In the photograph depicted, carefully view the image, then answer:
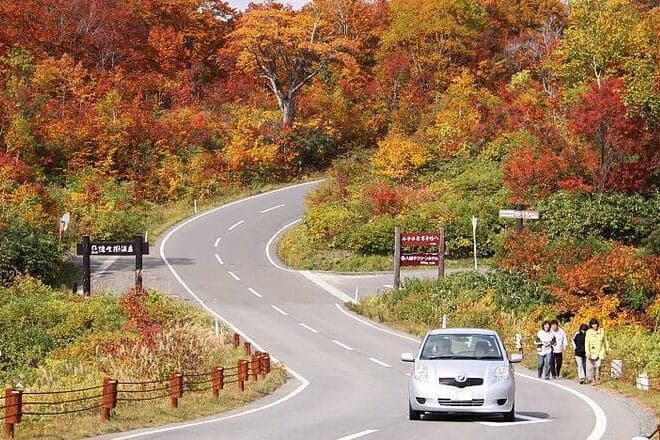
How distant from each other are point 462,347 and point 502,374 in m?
1.40

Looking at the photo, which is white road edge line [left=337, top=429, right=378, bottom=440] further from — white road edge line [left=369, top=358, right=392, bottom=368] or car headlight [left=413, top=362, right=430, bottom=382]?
white road edge line [left=369, top=358, right=392, bottom=368]

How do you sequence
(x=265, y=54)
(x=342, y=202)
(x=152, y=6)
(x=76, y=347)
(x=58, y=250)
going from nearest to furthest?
(x=76, y=347)
(x=58, y=250)
(x=342, y=202)
(x=265, y=54)
(x=152, y=6)

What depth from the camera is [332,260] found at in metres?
50.0

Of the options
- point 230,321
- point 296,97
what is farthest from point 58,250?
point 296,97

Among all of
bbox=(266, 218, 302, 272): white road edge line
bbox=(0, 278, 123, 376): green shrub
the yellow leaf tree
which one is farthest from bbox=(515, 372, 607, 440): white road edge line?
the yellow leaf tree

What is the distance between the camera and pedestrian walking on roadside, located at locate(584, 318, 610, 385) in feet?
80.3

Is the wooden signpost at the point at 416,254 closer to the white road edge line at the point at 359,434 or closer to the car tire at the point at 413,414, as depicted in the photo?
the car tire at the point at 413,414

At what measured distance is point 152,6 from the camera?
7681 centimetres

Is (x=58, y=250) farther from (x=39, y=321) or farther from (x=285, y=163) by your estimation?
(x=285, y=163)

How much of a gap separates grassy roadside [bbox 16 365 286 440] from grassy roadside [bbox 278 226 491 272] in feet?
82.2

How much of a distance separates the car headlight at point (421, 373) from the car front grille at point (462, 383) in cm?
25

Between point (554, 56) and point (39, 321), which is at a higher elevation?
point (554, 56)

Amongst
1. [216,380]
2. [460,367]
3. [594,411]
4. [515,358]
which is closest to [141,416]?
[216,380]

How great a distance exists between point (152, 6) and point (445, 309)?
4722 cm
